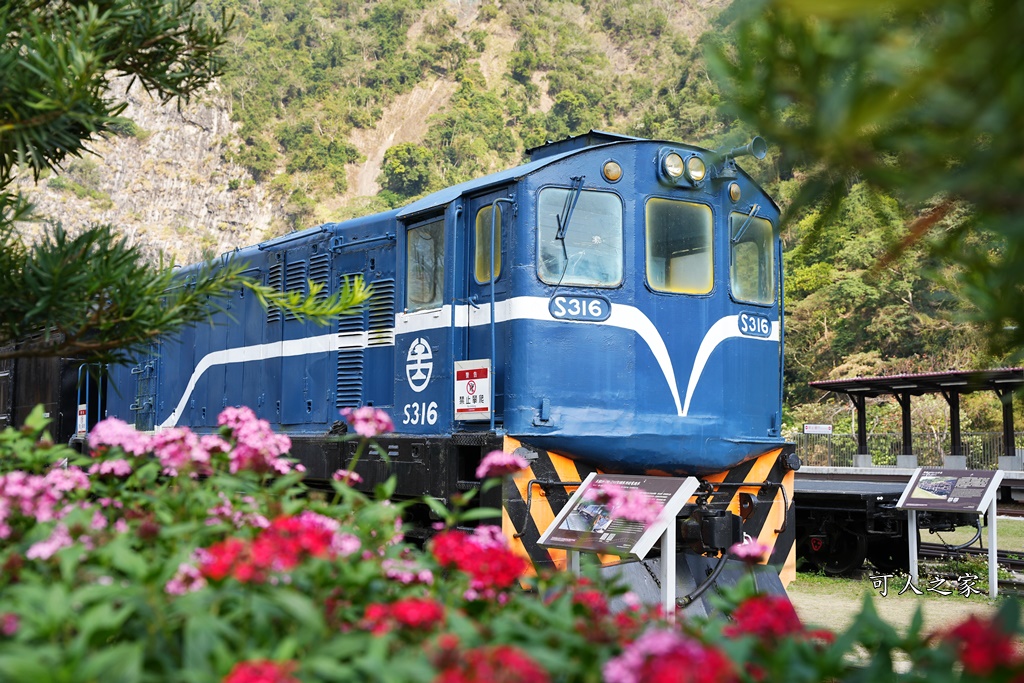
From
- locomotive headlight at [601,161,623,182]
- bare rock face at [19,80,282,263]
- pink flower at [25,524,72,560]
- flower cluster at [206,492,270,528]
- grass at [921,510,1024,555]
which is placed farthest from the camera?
bare rock face at [19,80,282,263]

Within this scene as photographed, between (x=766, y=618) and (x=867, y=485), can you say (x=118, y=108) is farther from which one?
(x=867, y=485)

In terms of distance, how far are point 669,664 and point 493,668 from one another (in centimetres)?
33

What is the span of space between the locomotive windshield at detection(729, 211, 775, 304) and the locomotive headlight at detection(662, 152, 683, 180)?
0.61 meters

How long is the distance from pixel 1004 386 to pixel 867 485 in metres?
6.14

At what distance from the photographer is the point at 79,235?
3.56 meters

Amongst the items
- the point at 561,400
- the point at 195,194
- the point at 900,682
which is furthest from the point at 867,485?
the point at 195,194

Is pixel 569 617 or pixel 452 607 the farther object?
pixel 452 607

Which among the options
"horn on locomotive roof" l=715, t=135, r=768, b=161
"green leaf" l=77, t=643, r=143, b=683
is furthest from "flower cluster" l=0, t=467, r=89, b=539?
"horn on locomotive roof" l=715, t=135, r=768, b=161

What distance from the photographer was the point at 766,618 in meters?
2.33

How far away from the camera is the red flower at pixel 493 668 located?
1.81 m

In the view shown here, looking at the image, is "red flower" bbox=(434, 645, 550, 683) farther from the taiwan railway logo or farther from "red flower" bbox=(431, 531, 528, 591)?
the taiwan railway logo

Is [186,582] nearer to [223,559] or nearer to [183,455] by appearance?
[223,559]

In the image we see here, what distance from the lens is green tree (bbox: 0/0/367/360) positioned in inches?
135

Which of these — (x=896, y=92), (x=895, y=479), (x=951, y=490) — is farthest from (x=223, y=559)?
(x=895, y=479)
